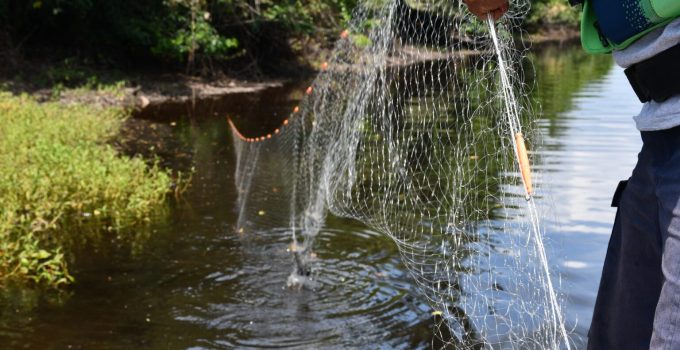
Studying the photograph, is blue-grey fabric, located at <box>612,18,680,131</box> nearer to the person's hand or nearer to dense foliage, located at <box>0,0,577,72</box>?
the person's hand

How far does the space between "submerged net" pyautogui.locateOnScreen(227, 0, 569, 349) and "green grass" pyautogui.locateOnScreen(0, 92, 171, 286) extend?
108 cm

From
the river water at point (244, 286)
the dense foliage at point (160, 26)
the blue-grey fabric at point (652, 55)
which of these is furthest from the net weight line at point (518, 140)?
the dense foliage at point (160, 26)

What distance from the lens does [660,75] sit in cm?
179

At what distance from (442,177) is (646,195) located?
560 cm

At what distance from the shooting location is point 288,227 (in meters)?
7.16

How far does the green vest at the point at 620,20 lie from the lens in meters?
1.73

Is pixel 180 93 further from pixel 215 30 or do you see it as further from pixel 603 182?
pixel 603 182

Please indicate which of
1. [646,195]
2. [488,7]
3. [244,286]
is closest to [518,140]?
[488,7]

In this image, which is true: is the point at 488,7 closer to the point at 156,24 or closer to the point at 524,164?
the point at 524,164

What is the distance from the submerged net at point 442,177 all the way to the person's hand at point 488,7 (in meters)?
0.06

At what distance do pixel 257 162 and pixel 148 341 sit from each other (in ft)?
12.2

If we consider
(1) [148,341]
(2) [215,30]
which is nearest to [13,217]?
(1) [148,341]

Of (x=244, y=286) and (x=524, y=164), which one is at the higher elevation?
(x=524, y=164)

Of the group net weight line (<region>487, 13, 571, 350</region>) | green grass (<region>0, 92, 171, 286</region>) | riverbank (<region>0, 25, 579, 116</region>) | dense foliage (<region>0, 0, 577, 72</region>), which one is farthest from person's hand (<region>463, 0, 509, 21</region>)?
dense foliage (<region>0, 0, 577, 72</region>)
